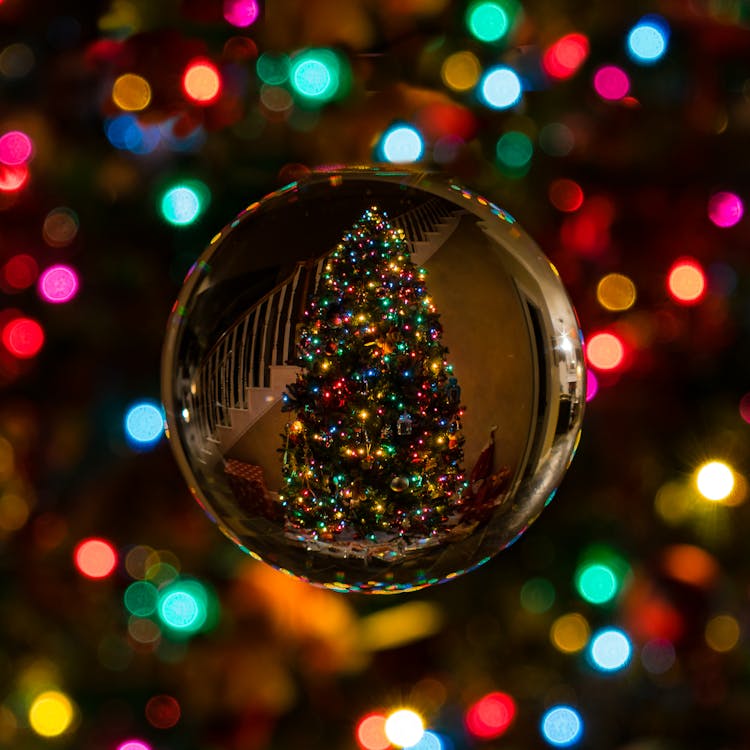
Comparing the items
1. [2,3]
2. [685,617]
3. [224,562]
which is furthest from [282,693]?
[2,3]

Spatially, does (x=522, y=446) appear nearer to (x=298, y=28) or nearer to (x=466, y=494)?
(x=466, y=494)

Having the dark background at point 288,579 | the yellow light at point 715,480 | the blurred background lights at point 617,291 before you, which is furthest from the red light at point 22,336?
the yellow light at point 715,480

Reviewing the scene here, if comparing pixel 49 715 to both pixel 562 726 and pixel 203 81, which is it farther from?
→ pixel 203 81

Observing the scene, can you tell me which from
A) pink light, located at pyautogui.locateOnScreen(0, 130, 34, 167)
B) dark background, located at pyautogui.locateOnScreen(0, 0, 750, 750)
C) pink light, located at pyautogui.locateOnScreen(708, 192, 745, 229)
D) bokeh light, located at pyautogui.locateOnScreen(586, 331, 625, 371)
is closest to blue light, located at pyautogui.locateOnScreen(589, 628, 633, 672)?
dark background, located at pyautogui.locateOnScreen(0, 0, 750, 750)

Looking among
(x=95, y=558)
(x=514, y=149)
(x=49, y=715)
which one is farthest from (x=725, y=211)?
(x=49, y=715)

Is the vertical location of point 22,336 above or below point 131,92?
below

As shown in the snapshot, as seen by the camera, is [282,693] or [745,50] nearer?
[745,50]
